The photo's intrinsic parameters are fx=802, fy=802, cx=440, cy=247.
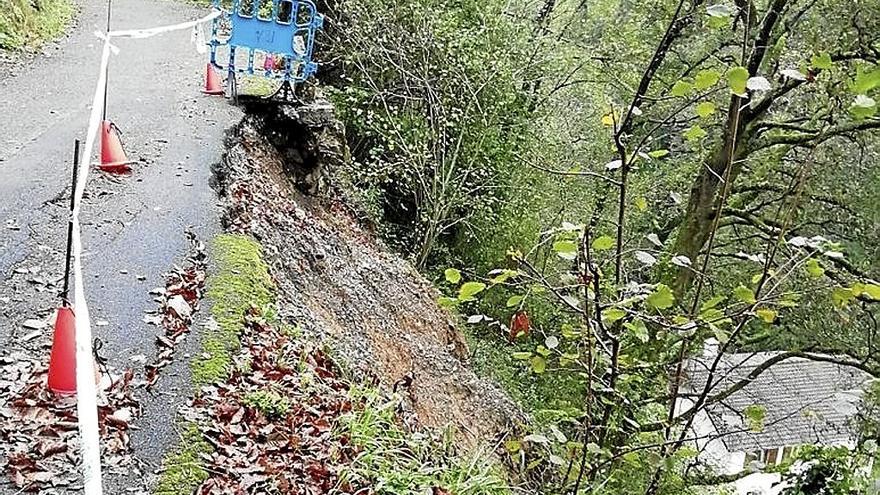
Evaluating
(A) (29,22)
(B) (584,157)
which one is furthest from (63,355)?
(B) (584,157)

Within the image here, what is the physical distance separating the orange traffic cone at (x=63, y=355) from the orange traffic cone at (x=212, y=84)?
7.58 metres

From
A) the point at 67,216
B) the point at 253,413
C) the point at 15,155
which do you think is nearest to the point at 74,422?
the point at 253,413

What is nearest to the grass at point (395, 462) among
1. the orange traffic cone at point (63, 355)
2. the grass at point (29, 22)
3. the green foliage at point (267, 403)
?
the green foliage at point (267, 403)

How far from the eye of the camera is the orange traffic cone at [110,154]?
768 centimetres

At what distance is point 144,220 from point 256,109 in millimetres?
4462

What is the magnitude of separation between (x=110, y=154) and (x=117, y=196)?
75 cm

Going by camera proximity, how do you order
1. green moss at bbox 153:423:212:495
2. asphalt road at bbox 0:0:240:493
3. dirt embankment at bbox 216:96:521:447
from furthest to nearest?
dirt embankment at bbox 216:96:521:447
asphalt road at bbox 0:0:240:493
green moss at bbox 153:423:212:495

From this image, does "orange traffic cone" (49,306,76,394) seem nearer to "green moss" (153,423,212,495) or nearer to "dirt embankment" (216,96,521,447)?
"green moss" (153,423,212,495)

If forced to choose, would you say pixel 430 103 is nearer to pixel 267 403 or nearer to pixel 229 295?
pixel 229 295

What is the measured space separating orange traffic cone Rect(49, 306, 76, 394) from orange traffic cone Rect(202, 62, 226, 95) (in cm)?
758

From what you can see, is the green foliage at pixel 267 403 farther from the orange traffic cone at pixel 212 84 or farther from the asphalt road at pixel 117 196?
the orange traffic cone at pixel 212 84

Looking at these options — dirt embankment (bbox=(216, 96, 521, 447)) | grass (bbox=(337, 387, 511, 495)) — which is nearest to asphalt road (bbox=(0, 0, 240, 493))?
dirt embankment (bbox=(216, 96, 521, 447))

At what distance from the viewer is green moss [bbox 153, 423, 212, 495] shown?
388 centimetres

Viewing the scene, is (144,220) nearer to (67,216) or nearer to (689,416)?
(67,216)
